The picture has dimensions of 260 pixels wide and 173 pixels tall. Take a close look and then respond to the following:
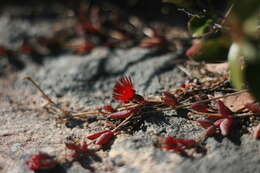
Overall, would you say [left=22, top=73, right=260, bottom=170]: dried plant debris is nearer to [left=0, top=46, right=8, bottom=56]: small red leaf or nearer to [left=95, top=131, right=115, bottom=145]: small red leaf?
[left=95, top=131, right=115, bottom=145]: small red leaf

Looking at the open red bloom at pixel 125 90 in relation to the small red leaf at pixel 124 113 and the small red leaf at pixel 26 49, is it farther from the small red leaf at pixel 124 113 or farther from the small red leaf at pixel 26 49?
the small red leaf at pixel 26 49

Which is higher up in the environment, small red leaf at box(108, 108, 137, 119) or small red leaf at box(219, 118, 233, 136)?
small red leaf at box(108, 108, 137, 119)

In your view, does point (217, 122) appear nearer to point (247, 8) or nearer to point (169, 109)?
point (169, 109)

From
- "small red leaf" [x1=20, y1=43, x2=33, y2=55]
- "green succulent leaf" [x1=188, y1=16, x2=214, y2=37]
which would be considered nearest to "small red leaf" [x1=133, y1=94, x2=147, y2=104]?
"green succulent leaf" [x1=188, y1=16, x2=214, y2=37]

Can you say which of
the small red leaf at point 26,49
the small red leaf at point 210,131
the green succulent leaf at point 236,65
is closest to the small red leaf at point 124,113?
the small red leaf at point 210,131

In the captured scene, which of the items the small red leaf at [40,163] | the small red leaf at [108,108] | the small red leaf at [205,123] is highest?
the small red leaf at [108,108]

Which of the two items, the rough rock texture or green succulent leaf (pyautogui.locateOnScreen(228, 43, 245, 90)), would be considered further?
the rough rock texture
